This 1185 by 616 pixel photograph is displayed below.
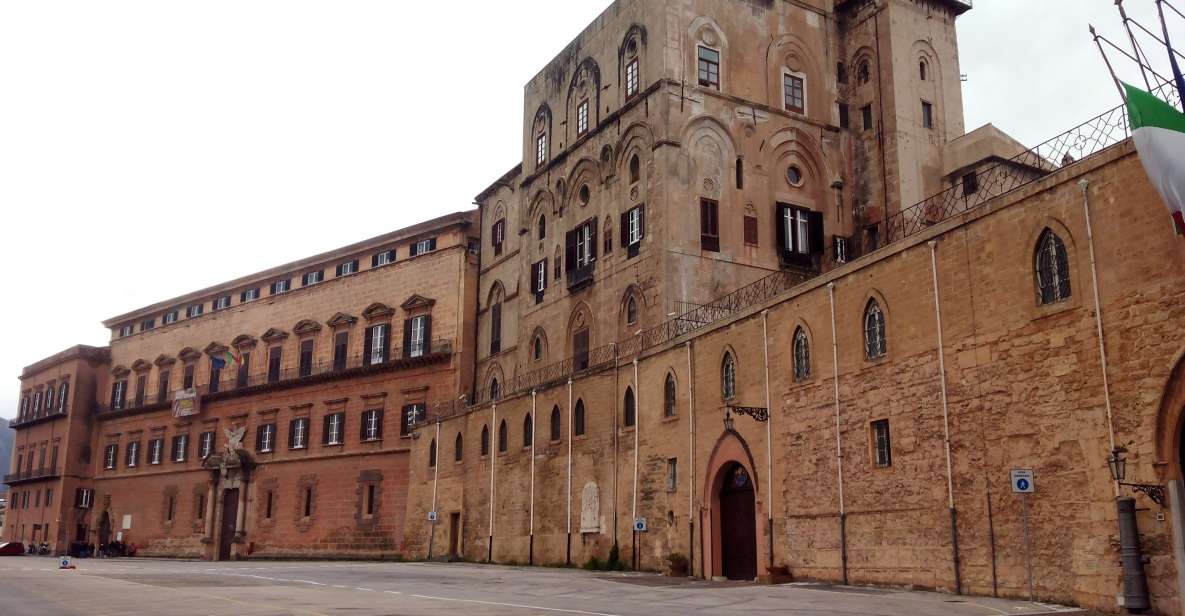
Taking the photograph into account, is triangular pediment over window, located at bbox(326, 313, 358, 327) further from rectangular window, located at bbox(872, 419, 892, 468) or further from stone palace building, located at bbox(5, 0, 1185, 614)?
rectangular window, located at bbox(872, 419, 892, 468)

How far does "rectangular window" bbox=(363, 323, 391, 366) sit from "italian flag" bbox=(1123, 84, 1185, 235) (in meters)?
40.6

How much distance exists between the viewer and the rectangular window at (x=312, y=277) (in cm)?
5588

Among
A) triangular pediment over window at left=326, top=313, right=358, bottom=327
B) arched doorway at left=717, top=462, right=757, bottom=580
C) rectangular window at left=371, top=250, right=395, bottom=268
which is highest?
rectangular window at left=371, top=250, right=395, bottom=268

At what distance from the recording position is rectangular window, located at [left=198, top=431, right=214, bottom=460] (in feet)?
197

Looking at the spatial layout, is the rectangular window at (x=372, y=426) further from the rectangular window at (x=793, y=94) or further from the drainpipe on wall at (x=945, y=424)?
the drainpipe on wall at (x=945, y=424)

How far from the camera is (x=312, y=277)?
5638 cm

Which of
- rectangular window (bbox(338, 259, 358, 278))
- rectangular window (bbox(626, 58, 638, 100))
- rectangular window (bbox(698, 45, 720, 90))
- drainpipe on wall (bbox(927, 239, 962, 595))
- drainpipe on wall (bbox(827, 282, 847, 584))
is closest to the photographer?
drainpipe on wall (bbox(927, 239, 962, 595))

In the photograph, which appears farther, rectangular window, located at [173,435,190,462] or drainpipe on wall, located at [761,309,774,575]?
rectangular window, located at [173,435,190,462]

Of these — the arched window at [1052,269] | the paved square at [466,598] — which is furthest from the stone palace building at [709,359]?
the paved square at [466,598]

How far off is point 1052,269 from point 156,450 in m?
58.8

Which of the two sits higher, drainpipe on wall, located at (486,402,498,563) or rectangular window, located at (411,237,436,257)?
rectangular window, located at (411,237,436,257)

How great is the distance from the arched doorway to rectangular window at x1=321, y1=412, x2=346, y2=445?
30.6 meters

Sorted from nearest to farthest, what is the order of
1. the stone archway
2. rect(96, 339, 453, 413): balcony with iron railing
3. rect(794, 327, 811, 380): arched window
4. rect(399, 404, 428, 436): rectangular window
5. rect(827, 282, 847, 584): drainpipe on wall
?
rect(827, 282, 847, 584): drainpipe on wall → rect(794, 327, 811, 380): arched window → the stone archway → rect(399, 404, 428, 436): rectangular window → rect(96, 339, 453, 413): balcony with iron railing

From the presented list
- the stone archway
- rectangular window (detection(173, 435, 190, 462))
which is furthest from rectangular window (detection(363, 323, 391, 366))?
the stone archway
